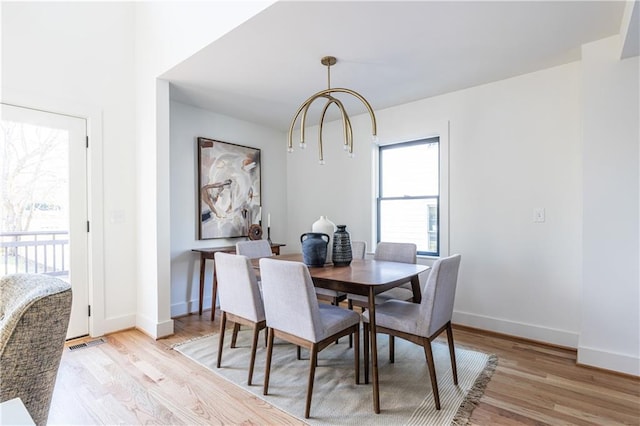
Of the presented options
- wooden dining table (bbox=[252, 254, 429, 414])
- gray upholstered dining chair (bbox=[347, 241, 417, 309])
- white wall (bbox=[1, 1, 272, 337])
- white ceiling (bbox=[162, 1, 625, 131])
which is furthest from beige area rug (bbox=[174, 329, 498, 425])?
white ceiling (bbox=[162, 1, 625, 131])

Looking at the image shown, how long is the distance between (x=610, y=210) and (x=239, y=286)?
2681mm

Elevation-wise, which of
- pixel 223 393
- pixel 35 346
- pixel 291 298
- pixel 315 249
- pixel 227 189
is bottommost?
pixel 223 393

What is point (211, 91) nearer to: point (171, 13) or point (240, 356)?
point (171, 13)

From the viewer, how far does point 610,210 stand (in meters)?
2.34

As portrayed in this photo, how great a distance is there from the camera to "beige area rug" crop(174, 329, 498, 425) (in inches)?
72.4

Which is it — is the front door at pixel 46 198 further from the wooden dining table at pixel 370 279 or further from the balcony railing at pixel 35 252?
the wooden dining table at pixel 370 279

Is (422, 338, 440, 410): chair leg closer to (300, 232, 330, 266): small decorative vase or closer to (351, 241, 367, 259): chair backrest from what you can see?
(300, 232, 330, 266): small decorative vase

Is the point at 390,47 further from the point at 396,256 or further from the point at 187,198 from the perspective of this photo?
the point at 187,198

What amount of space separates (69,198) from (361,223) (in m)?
2.96

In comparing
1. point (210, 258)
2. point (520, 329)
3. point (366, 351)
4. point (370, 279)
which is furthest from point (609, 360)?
point (210, 258)

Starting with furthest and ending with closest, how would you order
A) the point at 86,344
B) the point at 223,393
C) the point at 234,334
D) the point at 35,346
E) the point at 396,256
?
1. the point at 396,256
2. the point at 86,344
3. the point at 234,334
4. the point at 223,393
5. the point at 35,346

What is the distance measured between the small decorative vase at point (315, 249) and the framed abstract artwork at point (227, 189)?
1834 mm

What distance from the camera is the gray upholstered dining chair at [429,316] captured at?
73.7 inches

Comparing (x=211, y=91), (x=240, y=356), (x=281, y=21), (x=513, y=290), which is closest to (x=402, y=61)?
(x=281, y=21)
